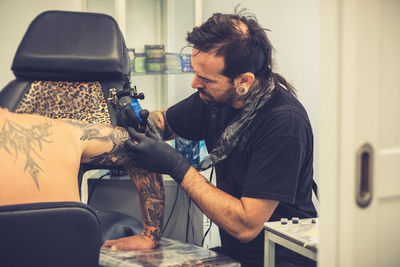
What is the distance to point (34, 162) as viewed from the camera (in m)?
1.12

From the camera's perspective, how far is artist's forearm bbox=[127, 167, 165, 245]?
1528mm

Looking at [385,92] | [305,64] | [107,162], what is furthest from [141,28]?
[385,92]

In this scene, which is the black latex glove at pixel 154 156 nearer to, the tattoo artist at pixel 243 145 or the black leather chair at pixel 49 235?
the tattoo artist at pixel 243 145

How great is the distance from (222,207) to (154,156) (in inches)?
11.2

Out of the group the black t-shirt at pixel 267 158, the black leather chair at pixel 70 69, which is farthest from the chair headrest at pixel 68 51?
the black t-shirt at pixel 267 158

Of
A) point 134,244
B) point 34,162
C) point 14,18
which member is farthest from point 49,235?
point 14,18

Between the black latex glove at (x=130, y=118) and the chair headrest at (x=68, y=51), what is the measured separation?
0.19 metres

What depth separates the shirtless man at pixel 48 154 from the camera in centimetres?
107

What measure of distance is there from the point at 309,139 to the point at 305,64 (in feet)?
4.41

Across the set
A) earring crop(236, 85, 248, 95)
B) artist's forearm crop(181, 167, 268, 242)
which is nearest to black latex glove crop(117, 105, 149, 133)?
artist's forearm crop(181, 167, 268, 242)

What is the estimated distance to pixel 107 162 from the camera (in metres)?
1.45

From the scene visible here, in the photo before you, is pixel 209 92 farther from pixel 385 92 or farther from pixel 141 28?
pixel 141 28

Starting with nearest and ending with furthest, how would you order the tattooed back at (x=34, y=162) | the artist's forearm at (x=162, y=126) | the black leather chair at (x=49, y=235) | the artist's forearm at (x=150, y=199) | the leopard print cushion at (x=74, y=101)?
the black leather chair at (x=49, y=235) → the tattooed back at (x=34, y=162) → the artist's forearm at (x=150, y=199) → the leopard print cushion at (x=74, y=101) → the artist's forearm at (x=162, y=126)

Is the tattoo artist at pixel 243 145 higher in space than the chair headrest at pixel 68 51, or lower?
lower
